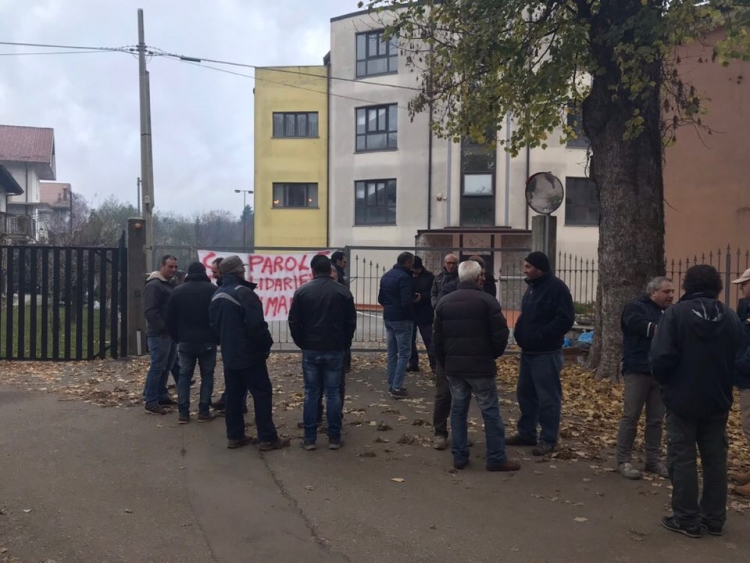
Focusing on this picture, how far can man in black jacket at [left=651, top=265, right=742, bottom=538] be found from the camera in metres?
4.88

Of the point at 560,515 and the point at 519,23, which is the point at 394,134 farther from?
the point at 560,515

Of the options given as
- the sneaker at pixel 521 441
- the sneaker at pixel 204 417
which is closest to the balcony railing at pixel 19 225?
the sneaker at pixel 204 417

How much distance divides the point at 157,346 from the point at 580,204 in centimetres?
2514

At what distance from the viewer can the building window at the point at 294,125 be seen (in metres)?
34.1

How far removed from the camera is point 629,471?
20.2 ft

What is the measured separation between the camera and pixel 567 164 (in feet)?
98.4

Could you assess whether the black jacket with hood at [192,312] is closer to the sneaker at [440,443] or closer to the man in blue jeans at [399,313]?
the man in blue jeans at [399,313]

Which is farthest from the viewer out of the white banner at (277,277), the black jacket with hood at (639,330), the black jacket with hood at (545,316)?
the white banner at (277,277)

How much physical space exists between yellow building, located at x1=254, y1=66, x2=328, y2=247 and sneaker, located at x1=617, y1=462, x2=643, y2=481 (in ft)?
91.6

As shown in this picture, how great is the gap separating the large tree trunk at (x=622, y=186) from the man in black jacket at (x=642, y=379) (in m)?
4.08

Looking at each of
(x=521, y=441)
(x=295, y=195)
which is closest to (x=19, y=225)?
(x=295, y=195)

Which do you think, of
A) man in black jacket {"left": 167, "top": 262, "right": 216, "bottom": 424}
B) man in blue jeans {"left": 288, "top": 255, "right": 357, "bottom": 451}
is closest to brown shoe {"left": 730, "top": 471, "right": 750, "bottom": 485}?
man in blue jeans {"left": 288, "top": 255, "right": 357, "bottom": 451}

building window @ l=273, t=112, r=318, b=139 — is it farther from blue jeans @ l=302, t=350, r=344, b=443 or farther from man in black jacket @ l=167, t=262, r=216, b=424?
blue jeans @ l=302, t=350, r=344, b=443

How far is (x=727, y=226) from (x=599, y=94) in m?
8.60
